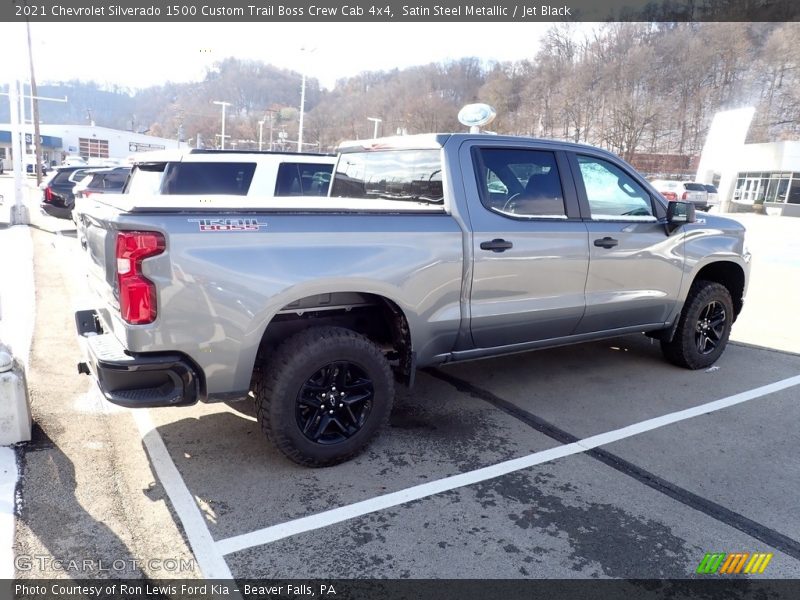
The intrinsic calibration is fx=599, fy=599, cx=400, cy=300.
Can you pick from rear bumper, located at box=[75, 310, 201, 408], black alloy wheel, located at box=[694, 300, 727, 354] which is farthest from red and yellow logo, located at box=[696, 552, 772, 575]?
black alloy wheel, located at box=[694, 300, 727, 354]

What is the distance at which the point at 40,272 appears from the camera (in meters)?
9.09

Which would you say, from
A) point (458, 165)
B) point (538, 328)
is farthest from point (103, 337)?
point (538, 328)

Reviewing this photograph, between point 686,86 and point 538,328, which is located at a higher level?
point 686,86

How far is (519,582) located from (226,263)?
2.04 m

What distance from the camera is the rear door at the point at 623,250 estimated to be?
4578 mm

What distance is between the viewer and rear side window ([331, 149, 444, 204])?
4.07 metres

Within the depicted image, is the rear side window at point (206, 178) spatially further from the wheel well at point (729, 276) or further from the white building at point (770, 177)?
the white building at point (770, 177)

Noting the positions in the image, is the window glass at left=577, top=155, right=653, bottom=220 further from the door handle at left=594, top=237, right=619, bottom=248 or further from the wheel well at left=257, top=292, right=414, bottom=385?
the wheel well at left=257, top=292, right=414, bottom=385

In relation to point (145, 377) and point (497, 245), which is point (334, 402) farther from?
point (497, 245)

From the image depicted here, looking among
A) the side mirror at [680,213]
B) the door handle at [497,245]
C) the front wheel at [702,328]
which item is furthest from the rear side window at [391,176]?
the front wheel at [702,328]

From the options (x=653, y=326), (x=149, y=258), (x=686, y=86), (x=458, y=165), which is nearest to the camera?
(x=149, y=258)

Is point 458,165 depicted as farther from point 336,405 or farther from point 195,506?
point 195,506

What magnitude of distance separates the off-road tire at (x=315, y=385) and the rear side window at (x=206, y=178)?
4.45 m

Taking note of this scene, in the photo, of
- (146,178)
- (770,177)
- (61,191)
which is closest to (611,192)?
(146,178)
